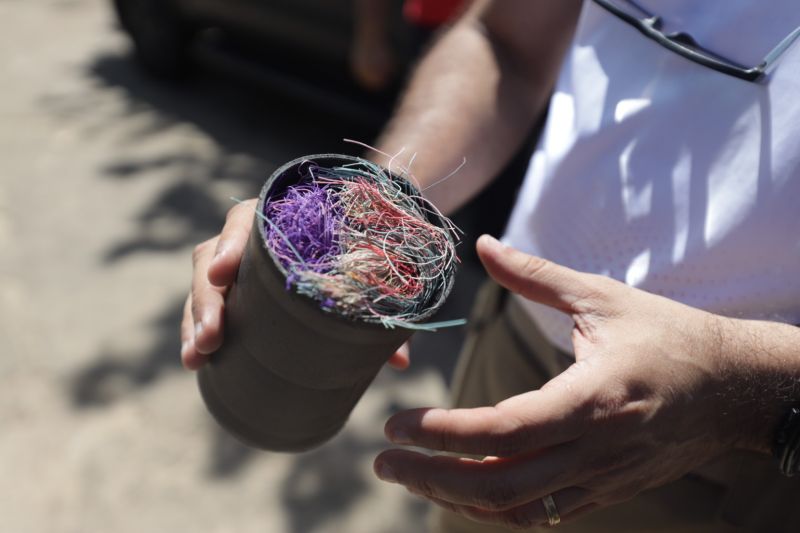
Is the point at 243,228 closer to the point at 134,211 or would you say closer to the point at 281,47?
the point at 134,211

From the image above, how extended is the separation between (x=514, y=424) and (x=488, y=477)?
97 millimetres

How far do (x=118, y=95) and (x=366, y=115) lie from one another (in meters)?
2.26

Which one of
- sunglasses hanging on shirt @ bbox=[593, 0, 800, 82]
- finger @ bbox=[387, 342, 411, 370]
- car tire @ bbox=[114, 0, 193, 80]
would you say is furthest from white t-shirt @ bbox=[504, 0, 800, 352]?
car tire @ bbox=[114, 0, 193, 80]

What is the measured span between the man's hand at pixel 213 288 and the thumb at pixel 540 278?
0.39 metres

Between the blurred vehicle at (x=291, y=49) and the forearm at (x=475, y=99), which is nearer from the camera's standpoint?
the forearm at (x=475, y=99)

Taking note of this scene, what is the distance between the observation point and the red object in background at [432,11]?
325cm

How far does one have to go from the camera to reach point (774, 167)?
43.6 inches

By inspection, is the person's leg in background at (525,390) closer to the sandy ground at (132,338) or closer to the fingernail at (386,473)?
the fingernail at (386,473)

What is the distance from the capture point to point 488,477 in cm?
98

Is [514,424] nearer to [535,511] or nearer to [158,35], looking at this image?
[535,511]

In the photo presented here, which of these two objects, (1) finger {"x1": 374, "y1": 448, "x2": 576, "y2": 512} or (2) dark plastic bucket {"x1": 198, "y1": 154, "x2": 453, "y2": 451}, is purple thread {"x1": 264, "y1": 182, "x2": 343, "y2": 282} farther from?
(1) finger {"x1": 374, "y1": 448, "x2": 576, "y2": 512}

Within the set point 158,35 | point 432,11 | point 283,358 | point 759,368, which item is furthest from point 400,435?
point 158,35

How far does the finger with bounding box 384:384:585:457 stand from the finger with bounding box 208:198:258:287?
401 mm

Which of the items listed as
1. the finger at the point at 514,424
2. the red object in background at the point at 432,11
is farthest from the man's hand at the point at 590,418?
the red object in background at the point at 432,11
